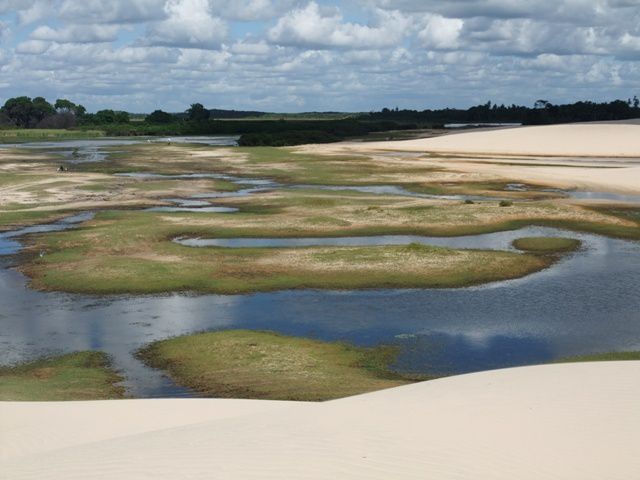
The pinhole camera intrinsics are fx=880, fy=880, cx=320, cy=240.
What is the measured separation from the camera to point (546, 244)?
35.3 m

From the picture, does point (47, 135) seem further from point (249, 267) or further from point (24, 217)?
point (249, 267)

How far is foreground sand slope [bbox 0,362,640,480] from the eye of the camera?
34.0ft

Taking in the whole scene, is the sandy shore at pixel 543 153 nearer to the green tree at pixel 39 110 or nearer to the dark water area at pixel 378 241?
the dark water area at pixel 378 241

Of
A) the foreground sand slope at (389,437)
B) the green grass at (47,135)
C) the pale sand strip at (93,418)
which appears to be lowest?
the pale sand strip at (93,418)

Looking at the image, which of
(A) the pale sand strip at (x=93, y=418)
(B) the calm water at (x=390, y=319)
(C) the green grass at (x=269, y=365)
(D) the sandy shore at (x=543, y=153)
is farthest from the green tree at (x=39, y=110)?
(A) the pale sand strip at (x=93, y=418)

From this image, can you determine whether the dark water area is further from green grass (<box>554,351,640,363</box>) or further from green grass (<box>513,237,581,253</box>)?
green grass (<box>554,351,640,363</box>)

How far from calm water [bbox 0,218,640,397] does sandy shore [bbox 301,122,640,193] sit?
3263 cm

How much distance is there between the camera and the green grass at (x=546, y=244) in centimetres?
3431

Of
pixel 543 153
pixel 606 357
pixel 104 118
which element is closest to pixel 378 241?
pixel 606 357

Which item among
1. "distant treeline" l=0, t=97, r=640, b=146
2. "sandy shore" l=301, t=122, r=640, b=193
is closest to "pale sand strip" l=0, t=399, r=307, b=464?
"sandy shore" l=301, t=122, r=640, b=193

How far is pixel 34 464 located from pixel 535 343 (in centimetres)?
1380

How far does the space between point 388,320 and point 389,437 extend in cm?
1211

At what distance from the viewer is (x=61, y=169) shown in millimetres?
71625

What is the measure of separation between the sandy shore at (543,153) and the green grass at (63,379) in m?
43.7
